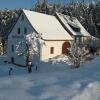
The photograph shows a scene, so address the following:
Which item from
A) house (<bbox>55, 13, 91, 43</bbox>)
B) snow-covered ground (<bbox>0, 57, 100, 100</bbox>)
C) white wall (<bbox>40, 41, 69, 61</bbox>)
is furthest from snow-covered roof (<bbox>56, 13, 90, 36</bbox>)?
snow-covered ground (<bbox>0, 57, 100, 100</bbox>)

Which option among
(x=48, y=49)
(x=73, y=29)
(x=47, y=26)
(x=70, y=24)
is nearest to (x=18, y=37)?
(x=47, y=26)

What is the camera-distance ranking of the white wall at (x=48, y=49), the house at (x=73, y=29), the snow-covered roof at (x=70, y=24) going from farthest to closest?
the snow-covered roof at (x=70, y=24)
the house at (x=73, y=29)
the white wall at (x=48, y=49)

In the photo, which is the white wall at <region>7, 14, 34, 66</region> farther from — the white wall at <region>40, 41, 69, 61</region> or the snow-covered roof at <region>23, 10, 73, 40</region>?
the white wall at <region>40, 41, 69, 61</region>

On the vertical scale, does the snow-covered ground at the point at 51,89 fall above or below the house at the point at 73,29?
below

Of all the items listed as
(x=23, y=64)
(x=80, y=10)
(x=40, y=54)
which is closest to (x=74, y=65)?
(x=40, y=54)

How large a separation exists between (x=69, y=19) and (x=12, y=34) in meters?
14.4

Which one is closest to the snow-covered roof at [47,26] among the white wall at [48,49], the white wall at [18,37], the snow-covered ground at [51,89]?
the white wall at [48,49]

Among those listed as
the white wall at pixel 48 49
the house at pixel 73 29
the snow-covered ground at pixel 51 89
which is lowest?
the snow-covered ground at pixel 51 89

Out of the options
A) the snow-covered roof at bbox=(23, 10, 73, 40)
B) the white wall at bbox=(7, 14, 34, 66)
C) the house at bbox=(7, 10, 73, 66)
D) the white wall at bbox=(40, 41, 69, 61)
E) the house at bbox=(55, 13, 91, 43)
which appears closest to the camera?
the white wall at bbox=(40, 41, 69, 61)

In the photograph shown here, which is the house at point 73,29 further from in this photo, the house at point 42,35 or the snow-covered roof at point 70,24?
the house at point 42,35

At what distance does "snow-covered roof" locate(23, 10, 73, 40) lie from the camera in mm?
40219

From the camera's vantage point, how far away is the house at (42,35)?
131 ft

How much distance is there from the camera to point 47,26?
42.9m

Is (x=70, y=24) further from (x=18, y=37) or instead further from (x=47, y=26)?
(x=18, y=37)
